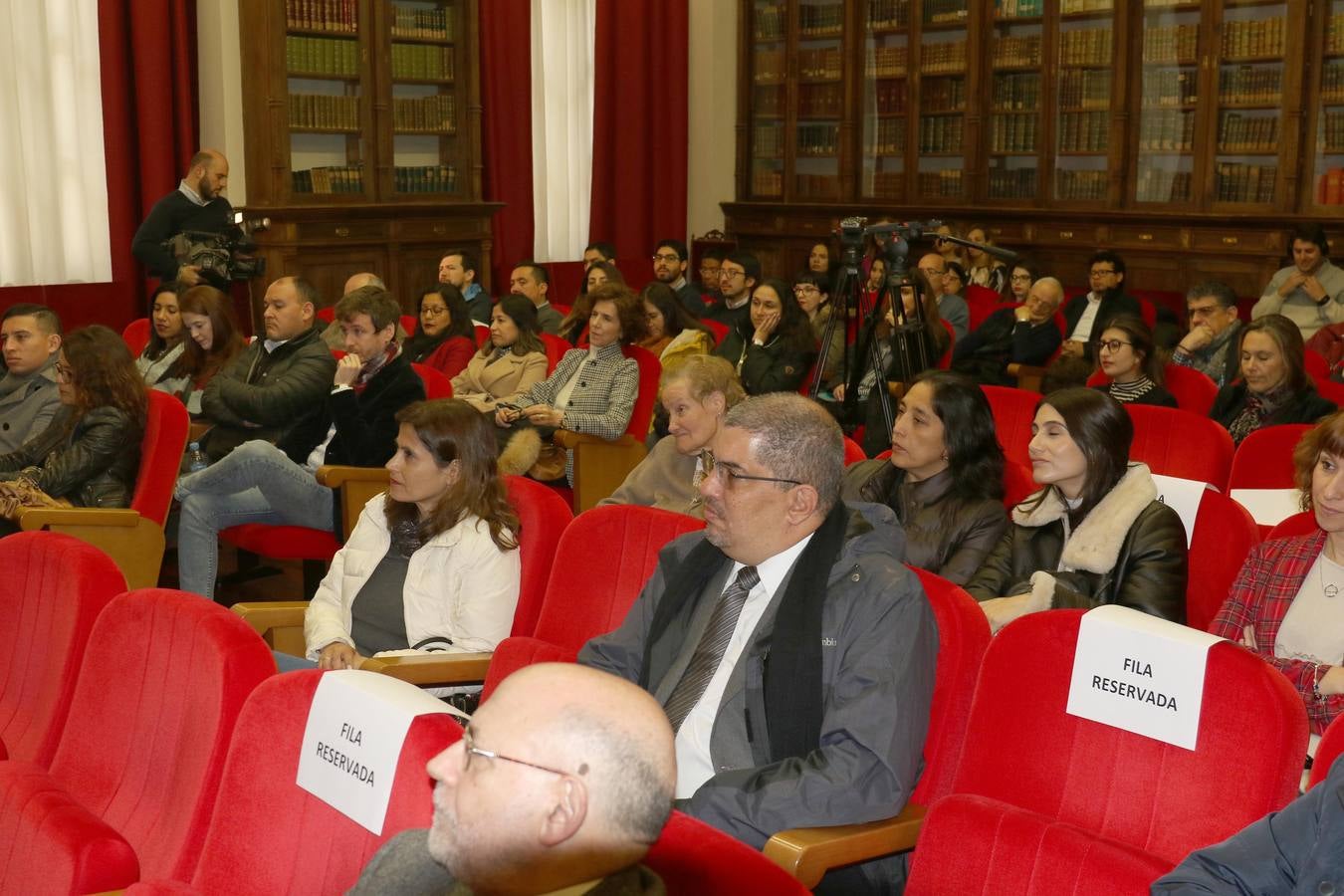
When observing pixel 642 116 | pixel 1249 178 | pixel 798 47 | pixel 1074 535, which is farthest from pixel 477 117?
pixel 1074 535

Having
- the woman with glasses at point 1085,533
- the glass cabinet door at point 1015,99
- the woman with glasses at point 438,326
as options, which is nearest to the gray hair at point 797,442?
the woman with glasses at point 1085,533

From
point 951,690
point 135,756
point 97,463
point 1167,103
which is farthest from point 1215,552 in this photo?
point 1167,103

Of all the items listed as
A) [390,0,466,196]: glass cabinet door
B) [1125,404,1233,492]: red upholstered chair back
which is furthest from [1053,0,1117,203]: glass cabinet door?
[1125,404,1233,492]: red upholstered chair back

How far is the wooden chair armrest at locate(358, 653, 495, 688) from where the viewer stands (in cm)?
286

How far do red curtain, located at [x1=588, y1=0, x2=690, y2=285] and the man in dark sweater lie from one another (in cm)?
614

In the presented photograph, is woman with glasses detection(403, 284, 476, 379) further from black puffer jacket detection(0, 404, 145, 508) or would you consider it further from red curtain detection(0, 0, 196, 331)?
red curtain detection(0, 0, 196, 331)

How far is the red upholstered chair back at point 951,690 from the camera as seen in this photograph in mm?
2287

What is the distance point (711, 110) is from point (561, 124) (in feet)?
4.30

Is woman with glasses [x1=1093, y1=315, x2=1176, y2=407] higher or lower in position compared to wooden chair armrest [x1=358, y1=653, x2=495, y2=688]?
higher

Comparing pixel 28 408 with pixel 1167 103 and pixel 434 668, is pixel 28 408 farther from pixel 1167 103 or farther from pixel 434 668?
pixel 1167 103

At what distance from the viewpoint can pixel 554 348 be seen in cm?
610

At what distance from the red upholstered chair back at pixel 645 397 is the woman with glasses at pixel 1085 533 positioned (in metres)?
2.18

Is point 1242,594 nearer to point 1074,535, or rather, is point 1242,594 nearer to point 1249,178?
point 1074,535

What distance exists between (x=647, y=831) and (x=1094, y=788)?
92cm
